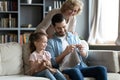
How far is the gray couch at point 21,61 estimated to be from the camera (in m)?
3.15

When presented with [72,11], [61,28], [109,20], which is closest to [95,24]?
[109,20]

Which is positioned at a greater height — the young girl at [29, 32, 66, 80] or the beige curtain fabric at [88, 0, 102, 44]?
the beige curtain fabric at [88, 0, 102, 44]

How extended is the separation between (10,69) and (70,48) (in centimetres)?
74

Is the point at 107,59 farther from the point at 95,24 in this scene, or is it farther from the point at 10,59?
the point at 95,24

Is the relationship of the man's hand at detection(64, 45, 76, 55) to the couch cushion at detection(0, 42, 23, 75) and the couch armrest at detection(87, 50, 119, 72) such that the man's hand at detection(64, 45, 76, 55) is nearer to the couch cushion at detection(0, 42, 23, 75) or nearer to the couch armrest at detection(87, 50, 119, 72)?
the couch armrest at detection(87, 50, 119, 72)

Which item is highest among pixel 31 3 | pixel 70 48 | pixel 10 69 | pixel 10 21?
pixel 31 3

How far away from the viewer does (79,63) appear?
3182mm

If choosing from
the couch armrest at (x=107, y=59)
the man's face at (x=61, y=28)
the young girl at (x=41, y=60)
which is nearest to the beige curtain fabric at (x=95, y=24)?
the couch armrest at (x=107, y=59)

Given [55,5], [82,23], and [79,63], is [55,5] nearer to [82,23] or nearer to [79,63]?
[82,23]

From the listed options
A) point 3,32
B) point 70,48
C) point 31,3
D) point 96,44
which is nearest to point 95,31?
point 96,44

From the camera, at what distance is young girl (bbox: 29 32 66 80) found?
294 cm

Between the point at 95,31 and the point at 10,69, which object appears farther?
the point at 95,31

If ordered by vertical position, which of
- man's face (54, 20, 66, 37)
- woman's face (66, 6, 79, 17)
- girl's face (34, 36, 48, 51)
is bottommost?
girl's face (34, 36, 48, 51)

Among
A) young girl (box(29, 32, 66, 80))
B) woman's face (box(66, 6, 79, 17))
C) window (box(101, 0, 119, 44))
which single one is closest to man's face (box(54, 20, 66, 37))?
young girl (box(29, 32, 66, 80))
